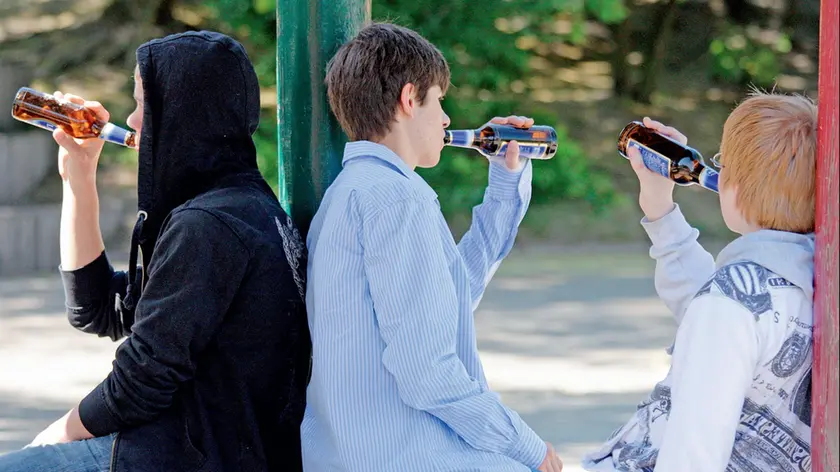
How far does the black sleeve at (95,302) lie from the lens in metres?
2.99

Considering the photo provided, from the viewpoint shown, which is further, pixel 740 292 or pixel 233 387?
pixel 233 387

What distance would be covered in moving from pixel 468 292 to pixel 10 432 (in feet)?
13.2

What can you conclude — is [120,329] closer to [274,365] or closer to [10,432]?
[274,365]

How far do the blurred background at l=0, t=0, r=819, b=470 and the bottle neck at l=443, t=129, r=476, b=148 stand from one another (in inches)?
48.6

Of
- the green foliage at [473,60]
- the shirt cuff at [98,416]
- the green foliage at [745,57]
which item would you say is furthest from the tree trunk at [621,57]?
the shirt cuff at [98,416]

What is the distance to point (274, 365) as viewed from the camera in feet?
8.32

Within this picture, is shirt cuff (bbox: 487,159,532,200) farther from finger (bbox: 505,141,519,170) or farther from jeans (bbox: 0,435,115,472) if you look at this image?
jeans (bbox: 0,435,115,472)

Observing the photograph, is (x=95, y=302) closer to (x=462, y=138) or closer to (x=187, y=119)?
(x=187, y=119)

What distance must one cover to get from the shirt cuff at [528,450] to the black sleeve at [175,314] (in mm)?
640

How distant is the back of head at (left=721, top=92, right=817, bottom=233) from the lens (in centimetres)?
233

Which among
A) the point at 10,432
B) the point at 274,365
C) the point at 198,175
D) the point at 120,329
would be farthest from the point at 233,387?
the point at 10,432

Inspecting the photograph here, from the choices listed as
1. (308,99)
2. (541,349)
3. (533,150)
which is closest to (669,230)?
(533,150)

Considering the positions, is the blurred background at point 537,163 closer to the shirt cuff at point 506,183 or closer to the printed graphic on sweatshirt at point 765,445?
the shirt cuff at point 506,183

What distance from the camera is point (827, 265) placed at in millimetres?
2039
